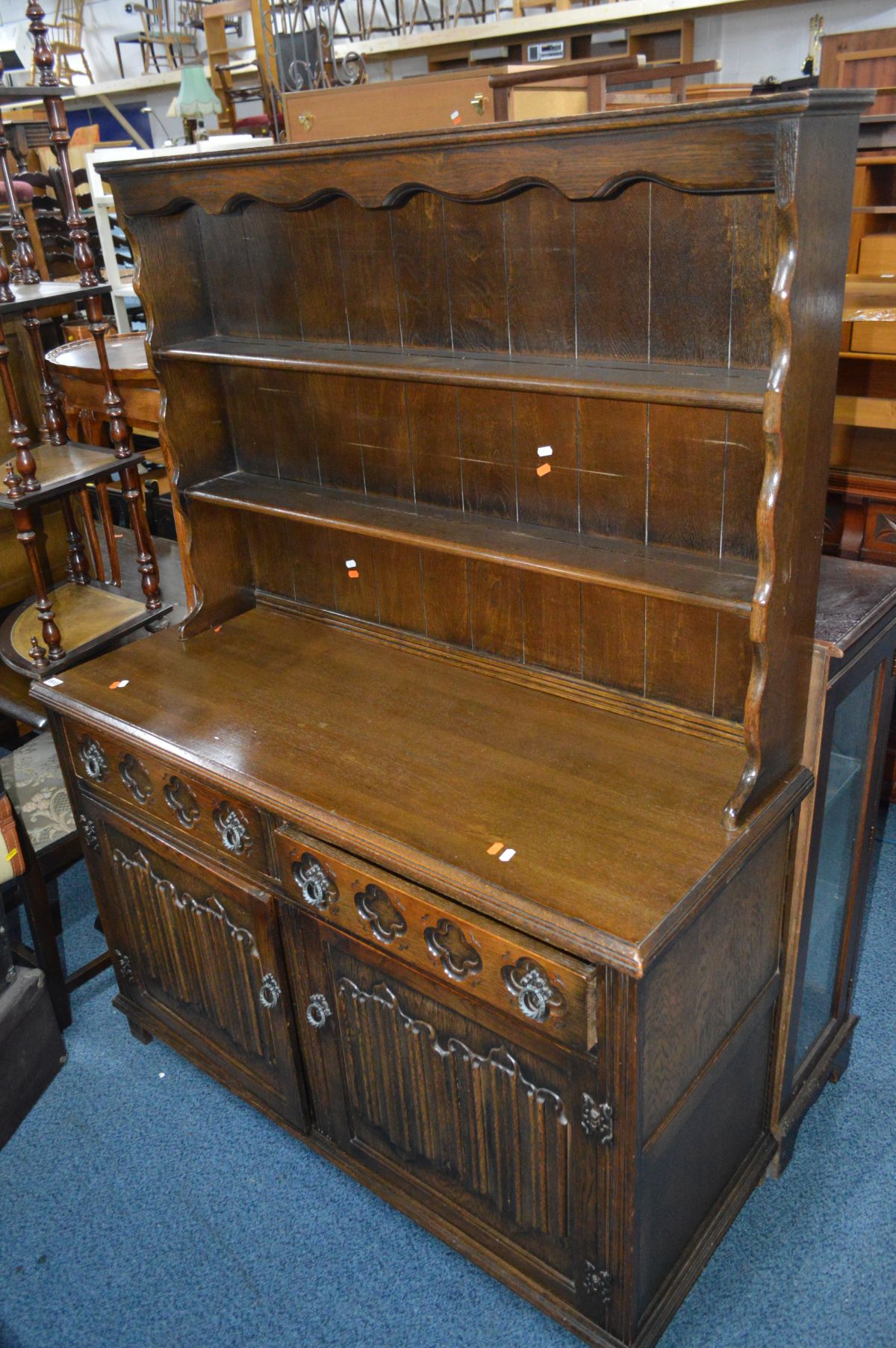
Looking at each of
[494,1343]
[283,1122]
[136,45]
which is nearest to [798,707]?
[494,1343]

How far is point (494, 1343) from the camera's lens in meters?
1.74

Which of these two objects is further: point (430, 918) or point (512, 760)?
point (512, 760)

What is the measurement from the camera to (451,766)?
1734 mm

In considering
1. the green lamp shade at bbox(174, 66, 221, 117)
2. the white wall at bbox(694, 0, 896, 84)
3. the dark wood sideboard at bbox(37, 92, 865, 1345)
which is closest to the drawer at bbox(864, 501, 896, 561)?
the dark wood sideboard at bbox(37, 92, 865, 1345)

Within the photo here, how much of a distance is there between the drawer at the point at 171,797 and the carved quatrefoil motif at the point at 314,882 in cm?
9

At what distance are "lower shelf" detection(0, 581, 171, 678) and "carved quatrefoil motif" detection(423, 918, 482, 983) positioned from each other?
1337 millimetres

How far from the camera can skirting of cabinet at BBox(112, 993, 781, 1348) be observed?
1.65 meters

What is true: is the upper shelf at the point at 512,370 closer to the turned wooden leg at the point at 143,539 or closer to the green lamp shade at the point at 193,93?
the turned wooden leg at the point at 143,539

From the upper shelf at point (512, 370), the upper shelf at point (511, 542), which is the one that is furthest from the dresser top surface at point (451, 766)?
the upper shelf at point (512, 370)

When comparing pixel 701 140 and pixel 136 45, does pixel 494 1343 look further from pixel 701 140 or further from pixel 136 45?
pixel 136 45

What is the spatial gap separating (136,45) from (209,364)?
8548 millimetres

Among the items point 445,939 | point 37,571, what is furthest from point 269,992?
point 37,571

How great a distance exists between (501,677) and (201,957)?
82cm

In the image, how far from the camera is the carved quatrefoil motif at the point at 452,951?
4.96ft
